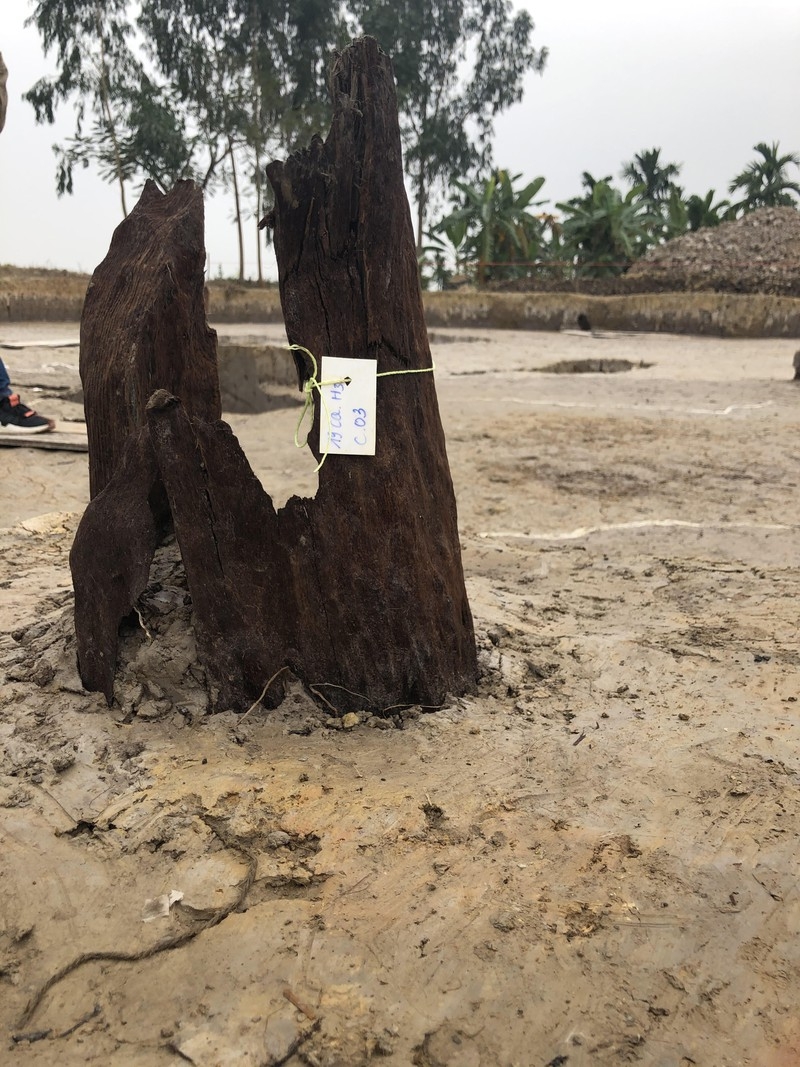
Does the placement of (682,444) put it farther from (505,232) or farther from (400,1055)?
(505,232)

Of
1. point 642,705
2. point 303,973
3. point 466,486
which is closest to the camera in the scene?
point 303,973

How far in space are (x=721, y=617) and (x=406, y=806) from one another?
5.37 ft

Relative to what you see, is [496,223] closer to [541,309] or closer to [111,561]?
[541,309]

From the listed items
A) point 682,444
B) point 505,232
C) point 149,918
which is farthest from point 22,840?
point 505,232

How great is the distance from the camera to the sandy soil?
140cm

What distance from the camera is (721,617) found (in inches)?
120

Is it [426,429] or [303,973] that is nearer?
[303,973]

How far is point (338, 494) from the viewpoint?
2.15 metres

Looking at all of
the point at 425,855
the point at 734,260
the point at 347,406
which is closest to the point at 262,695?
the point at 425,855

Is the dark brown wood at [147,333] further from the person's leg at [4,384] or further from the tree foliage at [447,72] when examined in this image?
the tree foliage at [447,72]

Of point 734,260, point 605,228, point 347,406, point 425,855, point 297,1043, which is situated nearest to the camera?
point 297,1043

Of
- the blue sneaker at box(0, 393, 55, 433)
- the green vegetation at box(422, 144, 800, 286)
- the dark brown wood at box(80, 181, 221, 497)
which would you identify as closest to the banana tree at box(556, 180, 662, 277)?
the green vegetation at box(422, 144, 800, 286)

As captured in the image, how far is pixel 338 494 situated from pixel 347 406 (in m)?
0.21

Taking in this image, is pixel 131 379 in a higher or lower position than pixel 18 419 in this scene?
higher
